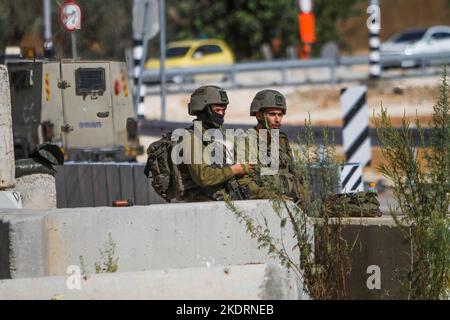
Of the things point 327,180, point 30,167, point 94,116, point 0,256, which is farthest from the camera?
point 94,116

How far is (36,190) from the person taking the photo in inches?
374

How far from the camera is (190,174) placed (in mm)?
8242

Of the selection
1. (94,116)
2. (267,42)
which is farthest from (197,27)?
(94,116)

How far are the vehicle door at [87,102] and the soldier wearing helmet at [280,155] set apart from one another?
9.87ft

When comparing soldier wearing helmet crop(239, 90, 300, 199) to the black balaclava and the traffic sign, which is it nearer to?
the black balaclava

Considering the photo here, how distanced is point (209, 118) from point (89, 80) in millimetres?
3465

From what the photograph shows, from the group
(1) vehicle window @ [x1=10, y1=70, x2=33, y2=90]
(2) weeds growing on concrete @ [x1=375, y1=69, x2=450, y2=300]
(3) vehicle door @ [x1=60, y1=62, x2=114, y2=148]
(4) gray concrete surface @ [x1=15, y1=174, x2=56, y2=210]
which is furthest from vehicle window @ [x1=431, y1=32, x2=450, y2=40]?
(2) weeds growing on concrete @ [x1=375, y1=69, x2=450, y2=300]

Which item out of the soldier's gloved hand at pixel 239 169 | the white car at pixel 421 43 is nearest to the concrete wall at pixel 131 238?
the soldier's gloved hand at pixel 239 169

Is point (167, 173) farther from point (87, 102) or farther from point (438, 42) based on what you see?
point (438, 42)

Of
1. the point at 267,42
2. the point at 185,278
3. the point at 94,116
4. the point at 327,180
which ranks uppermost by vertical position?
the point at 267,42

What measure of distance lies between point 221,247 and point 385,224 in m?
1.18

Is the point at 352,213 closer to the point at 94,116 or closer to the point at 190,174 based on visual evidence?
the point at 190,174

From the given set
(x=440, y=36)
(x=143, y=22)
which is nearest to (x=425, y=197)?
(x=143, y=22)

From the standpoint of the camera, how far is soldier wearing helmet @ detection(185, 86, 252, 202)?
321 inches
